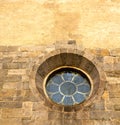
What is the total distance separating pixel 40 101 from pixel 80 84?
1.19 m

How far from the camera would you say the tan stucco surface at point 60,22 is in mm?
8469

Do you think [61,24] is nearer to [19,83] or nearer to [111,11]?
[111,11]

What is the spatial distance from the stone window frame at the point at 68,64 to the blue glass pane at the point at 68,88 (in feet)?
1.58

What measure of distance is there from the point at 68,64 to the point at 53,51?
0.53m

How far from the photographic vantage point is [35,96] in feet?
24.4

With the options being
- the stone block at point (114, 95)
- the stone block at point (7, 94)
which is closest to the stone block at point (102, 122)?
the stone block at point (114, 95)

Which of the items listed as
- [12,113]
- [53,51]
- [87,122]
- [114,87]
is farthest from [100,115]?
[53,51]

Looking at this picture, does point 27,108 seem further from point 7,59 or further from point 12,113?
point 7,59

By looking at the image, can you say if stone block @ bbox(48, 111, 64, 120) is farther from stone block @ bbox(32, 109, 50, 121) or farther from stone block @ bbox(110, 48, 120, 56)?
stone block @ bbox(110, 48, 120, 56)

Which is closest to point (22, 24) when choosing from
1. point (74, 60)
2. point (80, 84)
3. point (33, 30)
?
point (33, 30)

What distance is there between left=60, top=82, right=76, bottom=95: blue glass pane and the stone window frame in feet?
1.58

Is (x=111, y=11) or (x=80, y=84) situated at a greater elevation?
(x=111, y=11)

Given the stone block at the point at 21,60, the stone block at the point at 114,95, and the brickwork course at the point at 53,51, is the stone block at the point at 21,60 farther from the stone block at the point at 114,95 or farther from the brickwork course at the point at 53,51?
the stone block at the point at 114,95

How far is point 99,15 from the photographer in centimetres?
890
